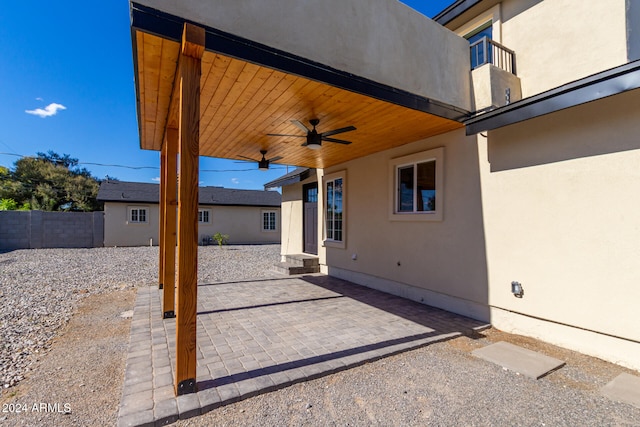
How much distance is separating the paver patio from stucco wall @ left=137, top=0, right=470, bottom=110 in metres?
3.37

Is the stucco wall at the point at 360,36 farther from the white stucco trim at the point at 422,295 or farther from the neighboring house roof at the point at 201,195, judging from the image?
the neighboring house roof at the point at 201,195

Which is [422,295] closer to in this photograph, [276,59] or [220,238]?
[276,59]

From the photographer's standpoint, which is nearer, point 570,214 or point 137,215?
point 570,214

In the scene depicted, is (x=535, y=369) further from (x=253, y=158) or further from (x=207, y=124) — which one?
(x=253, y=158)

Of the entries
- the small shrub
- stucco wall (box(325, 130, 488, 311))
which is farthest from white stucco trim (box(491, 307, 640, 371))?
the small shrub

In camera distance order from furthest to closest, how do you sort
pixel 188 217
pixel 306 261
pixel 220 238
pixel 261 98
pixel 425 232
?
pixel 220 238, pixel 306 261, pixel 425 232, pixel 261 98, pixel 188 217

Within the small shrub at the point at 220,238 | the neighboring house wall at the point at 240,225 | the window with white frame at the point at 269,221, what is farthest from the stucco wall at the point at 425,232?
the window with white frame at the point at 269,221

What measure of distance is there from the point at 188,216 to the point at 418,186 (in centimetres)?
468

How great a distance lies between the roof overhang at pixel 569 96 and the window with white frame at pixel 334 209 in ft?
14.3

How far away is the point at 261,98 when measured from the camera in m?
3.97

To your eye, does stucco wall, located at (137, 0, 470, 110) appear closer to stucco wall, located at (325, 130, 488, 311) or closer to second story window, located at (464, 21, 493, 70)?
second story window, located at (464, 21, 493, 70)

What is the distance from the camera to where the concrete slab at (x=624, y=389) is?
2.73 meters

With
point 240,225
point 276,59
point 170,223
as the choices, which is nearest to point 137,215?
point 240,225

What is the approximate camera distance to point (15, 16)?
340 inches
